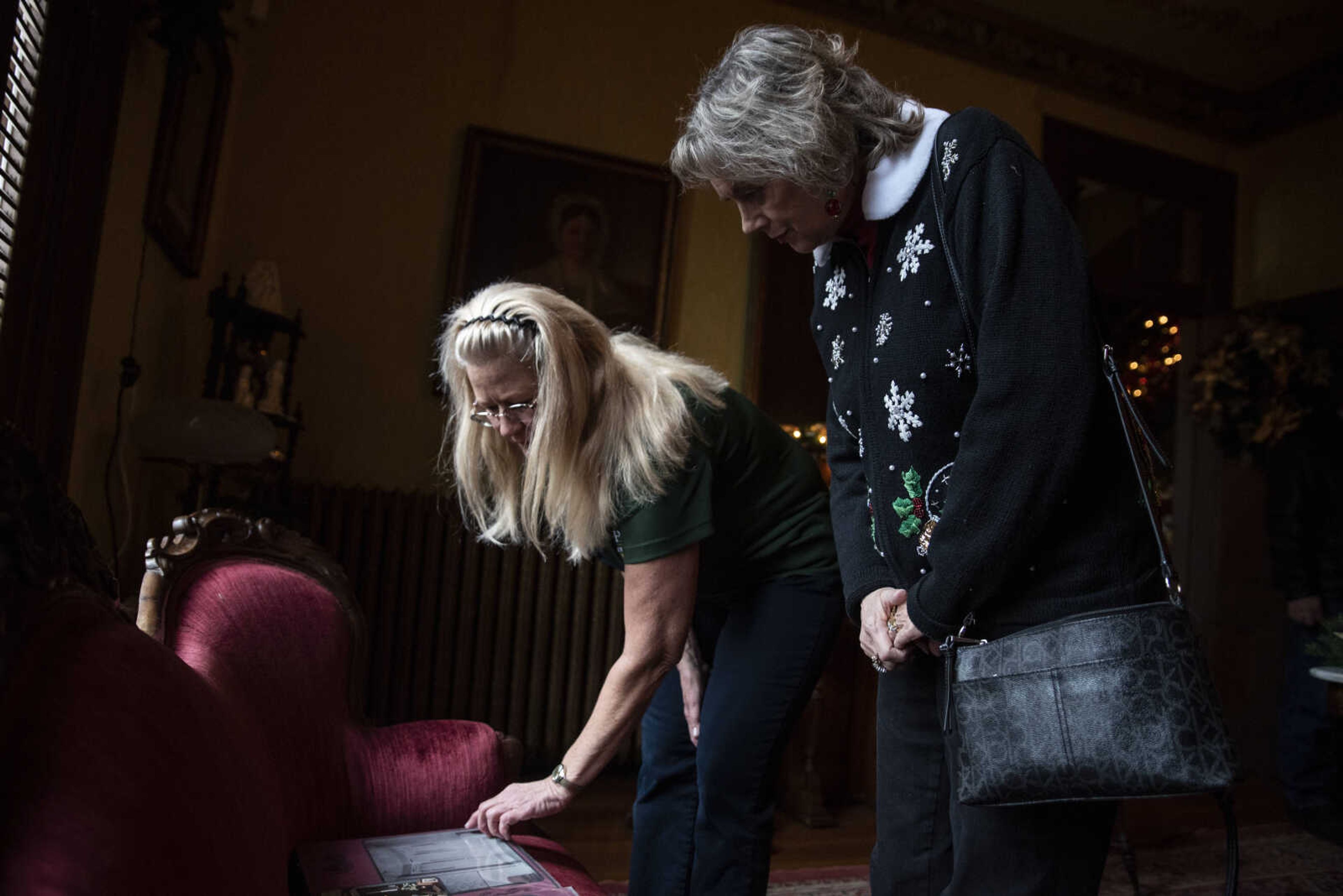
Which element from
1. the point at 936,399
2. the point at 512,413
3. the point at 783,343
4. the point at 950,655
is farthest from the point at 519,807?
the point at 783,343

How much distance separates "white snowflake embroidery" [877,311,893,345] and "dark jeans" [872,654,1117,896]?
0.39m

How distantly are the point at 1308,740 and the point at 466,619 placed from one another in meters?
3.14

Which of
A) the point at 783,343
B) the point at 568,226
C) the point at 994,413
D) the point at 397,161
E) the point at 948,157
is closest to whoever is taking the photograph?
the point at 994,413

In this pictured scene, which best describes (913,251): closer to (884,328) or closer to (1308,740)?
(884,328)

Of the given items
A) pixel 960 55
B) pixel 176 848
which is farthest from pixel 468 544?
pixel 960 55

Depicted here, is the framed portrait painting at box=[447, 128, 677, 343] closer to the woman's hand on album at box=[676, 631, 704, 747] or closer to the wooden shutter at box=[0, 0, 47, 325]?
the wooden shutter at box=[0, 0, 47, 325]

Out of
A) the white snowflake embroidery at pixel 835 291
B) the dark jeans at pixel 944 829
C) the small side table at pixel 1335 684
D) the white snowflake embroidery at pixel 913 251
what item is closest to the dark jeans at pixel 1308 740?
the small side table at pixel 1335 684

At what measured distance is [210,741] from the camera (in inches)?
33.9

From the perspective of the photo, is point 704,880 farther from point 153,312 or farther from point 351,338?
point 351,338

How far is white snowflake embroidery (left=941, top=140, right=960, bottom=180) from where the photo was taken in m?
1.08

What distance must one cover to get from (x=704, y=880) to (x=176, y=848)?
1.01 metres

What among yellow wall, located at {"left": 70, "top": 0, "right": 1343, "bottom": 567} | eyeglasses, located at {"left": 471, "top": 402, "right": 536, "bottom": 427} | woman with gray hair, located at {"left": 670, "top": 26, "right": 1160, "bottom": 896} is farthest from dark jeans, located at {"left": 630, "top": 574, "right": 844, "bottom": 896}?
yellow wall, located at {"left": 70, "top": 0, "right": 1343, "bottom": 567}

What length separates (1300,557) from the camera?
140 inches

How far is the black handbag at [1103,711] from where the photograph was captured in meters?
0.88
